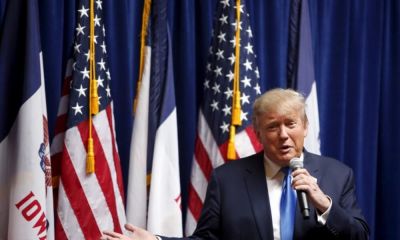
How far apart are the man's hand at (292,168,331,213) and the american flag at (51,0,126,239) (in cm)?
135

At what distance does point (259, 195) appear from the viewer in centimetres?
240

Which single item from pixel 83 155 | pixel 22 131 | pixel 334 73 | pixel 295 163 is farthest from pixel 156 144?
pixel 334 73

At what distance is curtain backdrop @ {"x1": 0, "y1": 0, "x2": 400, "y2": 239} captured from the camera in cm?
351

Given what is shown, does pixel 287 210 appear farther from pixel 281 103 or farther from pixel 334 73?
pixel 334 73

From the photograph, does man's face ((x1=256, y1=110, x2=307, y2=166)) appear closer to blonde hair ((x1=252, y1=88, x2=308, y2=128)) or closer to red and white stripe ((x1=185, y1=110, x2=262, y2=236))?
blonde hair ((x1=252, y1=88, x2=308, y2=128))

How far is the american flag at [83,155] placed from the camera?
3.02m

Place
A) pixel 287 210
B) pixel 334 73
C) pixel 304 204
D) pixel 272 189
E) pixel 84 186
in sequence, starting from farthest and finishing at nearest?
pixel 334 73 < pixel 84 186 < pixel 272 189 < pixel 287 210 < pixel 304 204

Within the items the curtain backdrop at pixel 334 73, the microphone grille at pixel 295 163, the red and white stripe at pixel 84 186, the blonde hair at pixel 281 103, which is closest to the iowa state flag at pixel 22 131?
the red and white stripe at pixel 84 186

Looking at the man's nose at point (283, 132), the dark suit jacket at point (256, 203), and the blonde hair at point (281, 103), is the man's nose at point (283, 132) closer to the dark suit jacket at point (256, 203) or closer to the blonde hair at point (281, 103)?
the blonde hair at point (281, 103)

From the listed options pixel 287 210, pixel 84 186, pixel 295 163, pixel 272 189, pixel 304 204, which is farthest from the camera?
pixel 84 186

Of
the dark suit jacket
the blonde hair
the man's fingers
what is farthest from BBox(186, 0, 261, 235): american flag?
the man's fingers

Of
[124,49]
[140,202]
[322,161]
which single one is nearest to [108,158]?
[140,202]

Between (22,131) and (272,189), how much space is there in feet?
4.31

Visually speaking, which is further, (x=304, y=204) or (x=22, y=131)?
(x=22, y=131)
